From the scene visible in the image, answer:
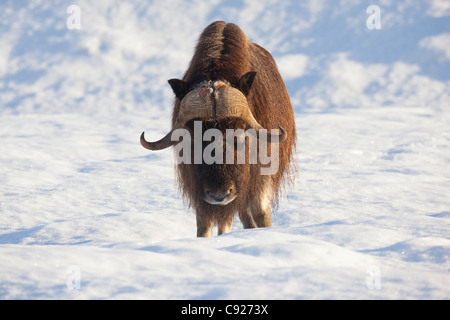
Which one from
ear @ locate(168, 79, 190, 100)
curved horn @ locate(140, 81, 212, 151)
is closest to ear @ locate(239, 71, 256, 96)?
curved horn @ locate(140, 81, 212, 151)

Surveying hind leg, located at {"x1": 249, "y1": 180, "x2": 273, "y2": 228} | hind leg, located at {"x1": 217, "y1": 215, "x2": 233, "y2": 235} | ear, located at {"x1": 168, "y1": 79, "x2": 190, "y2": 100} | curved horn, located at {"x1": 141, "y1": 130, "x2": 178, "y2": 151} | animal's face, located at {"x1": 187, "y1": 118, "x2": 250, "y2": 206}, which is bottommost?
hind leg, located at {"x1": 217, "y1": 215, "x2": 233, "y2": 235}

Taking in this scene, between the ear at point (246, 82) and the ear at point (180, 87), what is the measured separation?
0.49 meters

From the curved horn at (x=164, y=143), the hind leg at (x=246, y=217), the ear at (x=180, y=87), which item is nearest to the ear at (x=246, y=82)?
the ear at (x=180, y=87)

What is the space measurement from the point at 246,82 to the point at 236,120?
0.41 metres

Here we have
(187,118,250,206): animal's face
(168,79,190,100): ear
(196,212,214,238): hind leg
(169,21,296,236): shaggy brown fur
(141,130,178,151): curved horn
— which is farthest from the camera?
(196,212,214,238): hind leg

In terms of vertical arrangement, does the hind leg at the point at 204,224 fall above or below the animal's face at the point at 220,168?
below

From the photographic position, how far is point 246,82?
4.41 m

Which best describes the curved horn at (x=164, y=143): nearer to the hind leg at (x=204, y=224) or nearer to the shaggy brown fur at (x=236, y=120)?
the shaggy brown fur at (x=236, y=120)

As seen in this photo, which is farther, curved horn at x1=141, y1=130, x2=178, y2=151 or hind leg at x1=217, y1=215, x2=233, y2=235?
hind leg at x1=217, y1=215, x2=233, y2=235

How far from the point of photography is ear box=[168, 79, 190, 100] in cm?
437

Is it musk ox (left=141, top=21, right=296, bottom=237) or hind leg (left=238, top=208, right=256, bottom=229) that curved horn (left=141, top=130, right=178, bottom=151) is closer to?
musk ox (left=141, top=21, right=296, bottom=237)

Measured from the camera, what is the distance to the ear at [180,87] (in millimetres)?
4367

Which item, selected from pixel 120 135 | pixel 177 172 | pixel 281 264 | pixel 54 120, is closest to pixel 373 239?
pixel 281 264
